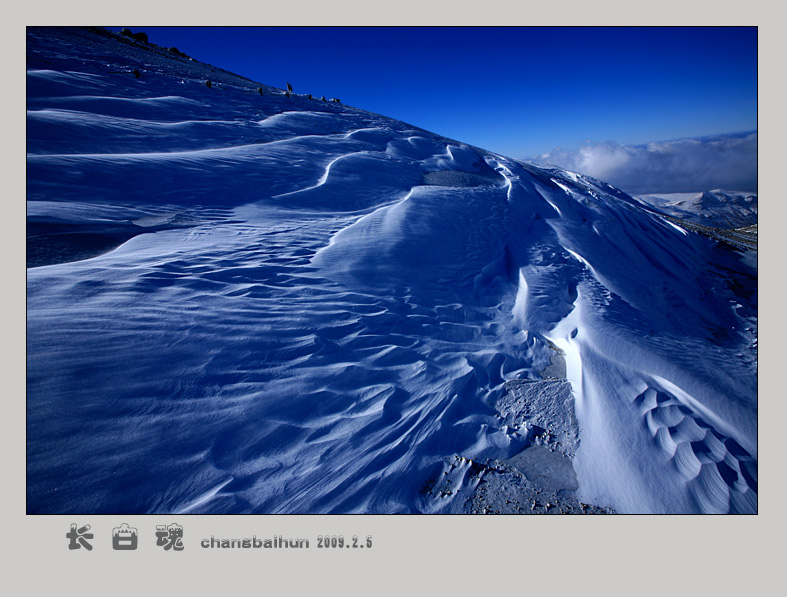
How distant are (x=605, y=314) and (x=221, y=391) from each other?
328cm

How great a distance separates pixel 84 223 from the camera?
3.14 m

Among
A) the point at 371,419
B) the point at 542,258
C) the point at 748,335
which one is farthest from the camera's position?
the point at 542,258

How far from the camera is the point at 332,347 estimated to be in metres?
2.44

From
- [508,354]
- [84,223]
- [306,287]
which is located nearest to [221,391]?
[306,287]

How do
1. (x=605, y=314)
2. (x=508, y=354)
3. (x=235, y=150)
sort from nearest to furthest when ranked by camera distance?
1. (x=508, y=354)
2. (x=605, y=314)
3. (x=235, y=150)

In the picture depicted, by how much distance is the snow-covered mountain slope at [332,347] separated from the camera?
1.73 m

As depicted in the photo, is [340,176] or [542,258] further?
[340,176]

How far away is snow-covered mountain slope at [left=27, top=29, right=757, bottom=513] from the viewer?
68.0 inches

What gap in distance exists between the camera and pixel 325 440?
6.23ft

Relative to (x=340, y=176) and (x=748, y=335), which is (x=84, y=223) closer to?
(x=340, y=176)

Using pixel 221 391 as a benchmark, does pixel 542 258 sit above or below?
above

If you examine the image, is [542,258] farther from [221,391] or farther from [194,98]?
[194,98]

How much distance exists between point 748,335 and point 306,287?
4472 millimetres

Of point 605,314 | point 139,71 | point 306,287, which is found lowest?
point 605,314
